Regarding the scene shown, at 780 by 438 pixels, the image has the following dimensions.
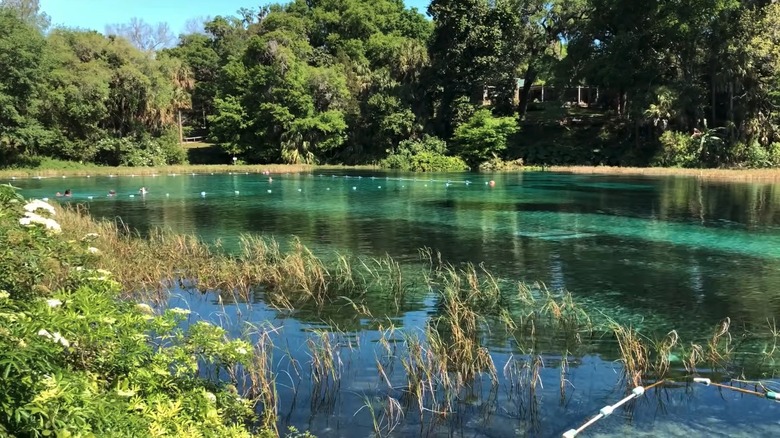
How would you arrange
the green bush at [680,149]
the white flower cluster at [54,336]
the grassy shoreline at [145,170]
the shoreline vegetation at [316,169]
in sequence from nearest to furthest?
the white flower cluster at [54,336] < the shoreline vegetation at [316,169] < the green bush at [680,149] < the grassy shoreline at [145,170]

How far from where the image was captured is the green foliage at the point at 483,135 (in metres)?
55.7

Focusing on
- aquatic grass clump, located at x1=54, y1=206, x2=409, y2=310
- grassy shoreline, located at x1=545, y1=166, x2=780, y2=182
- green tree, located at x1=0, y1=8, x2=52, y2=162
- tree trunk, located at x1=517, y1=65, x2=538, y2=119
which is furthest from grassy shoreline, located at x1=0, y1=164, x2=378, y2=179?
aquatic grass clump, located at x1=54, y1=206, x2=409, y2=310

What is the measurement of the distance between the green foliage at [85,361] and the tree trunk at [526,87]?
5807 cm

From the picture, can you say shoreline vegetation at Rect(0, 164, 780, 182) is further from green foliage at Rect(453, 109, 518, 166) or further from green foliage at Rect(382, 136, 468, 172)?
green foliage at Rect(453, 109, 518, 166)

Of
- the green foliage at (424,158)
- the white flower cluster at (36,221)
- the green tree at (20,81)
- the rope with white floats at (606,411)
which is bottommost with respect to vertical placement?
the rope with white floats at (606,411)

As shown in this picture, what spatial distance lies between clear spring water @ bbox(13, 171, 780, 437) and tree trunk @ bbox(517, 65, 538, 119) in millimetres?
21750

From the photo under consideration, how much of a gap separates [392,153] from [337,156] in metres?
7.54

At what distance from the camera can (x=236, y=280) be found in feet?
42.3

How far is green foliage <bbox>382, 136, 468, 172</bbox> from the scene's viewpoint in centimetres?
5650

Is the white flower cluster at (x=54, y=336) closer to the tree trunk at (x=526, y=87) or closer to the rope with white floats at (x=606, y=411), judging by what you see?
the rope with white floats at (x=606, y=411)

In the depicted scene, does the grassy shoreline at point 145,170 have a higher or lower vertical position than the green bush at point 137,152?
lower

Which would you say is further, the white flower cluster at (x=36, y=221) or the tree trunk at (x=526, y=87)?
the tree trunk at (x=526, y=87)

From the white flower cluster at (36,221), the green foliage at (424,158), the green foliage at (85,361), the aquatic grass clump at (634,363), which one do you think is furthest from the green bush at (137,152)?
the aquatic grass clump at (634,363)

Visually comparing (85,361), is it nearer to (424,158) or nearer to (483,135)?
(483,135)
